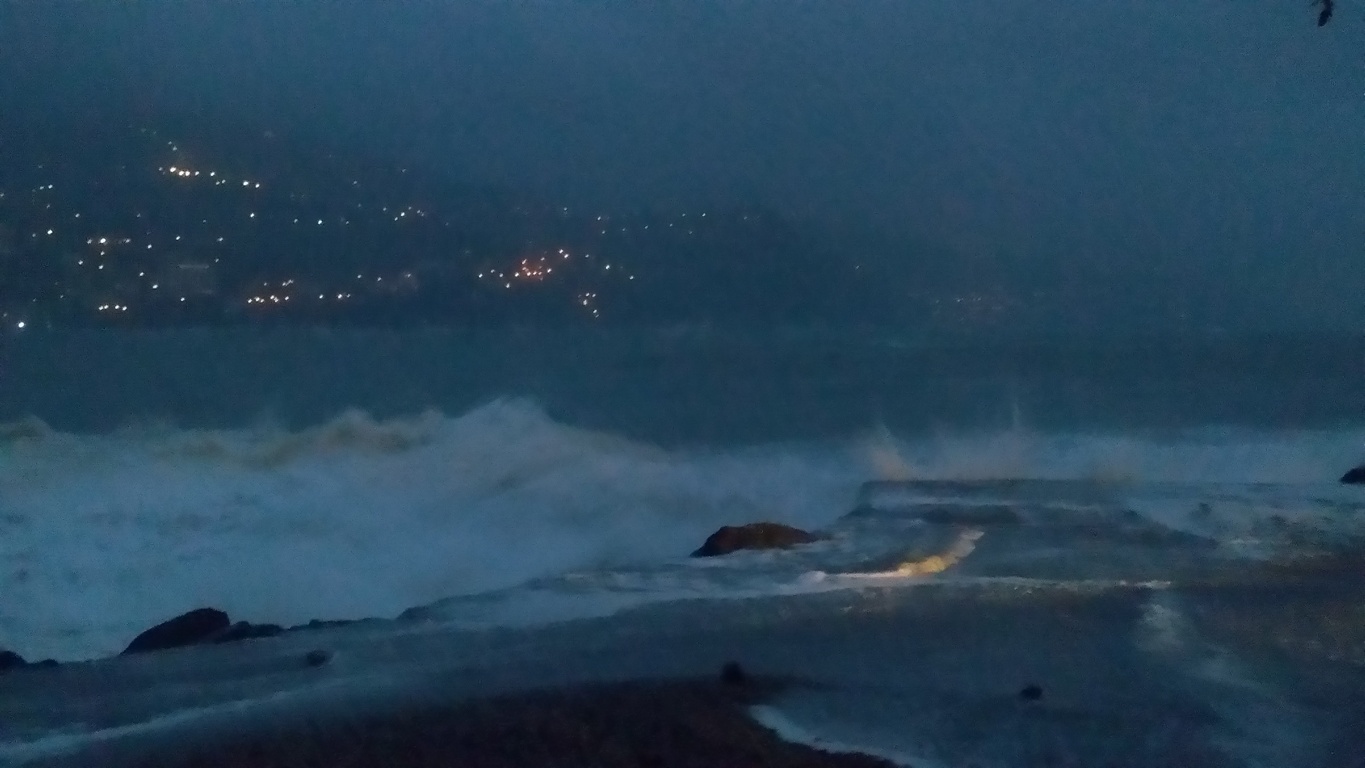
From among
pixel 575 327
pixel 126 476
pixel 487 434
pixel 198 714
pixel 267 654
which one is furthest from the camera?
pixel 575 327

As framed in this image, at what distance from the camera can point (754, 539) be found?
13656 millimetres

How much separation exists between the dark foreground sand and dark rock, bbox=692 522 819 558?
606cm

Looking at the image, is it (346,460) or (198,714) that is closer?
(198,714)

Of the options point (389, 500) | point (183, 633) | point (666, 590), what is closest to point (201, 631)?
point (183, 633)

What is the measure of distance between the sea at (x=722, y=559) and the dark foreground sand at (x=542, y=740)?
0.31 meters

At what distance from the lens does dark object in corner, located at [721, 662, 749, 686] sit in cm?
762

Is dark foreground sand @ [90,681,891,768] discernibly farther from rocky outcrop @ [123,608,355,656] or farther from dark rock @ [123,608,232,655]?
dark rock @ [123,608,232,655]

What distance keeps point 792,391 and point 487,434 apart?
1651 centimetres

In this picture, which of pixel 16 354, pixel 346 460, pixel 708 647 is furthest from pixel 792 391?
pixel 708 647

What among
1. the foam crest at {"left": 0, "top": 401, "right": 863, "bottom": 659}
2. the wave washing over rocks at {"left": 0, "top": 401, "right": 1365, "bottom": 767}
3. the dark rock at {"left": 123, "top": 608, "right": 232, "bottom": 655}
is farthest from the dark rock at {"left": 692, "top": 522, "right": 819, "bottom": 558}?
the dark rock at {"left": 123, "top": 608, "right": 232, "bottom": 655}

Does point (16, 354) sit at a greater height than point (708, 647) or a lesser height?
greater

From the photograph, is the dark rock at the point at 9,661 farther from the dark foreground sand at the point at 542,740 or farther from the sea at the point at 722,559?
the dark foreground sand at the point at 542,740

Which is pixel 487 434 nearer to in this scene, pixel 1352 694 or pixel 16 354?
pixel 1352 694

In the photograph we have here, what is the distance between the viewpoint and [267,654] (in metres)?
8.45
